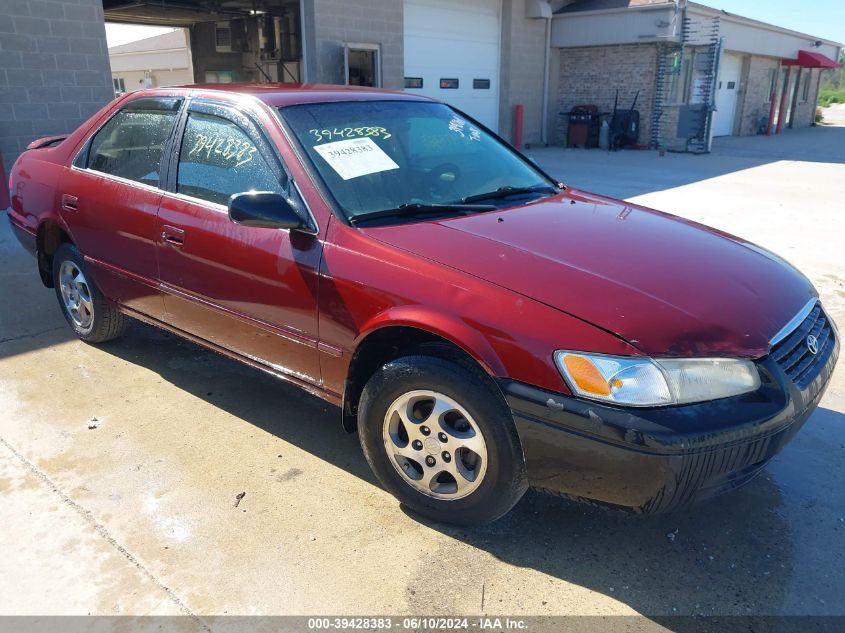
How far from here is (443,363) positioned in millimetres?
2584

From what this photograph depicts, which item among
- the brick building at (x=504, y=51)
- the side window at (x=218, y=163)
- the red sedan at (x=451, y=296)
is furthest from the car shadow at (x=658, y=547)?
the brick building at (x=504, y=51)

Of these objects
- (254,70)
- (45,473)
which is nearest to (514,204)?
(45,473)

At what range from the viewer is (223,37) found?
2012 cm

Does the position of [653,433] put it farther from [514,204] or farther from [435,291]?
[514,204]

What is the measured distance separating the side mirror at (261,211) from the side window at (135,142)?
3.67ft

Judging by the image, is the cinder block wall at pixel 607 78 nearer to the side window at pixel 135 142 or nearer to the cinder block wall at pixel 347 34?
the cinder block wall at pixel 347 34

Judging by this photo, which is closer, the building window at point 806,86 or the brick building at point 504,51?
the brick building at point 504,51

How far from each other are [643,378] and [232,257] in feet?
6.46

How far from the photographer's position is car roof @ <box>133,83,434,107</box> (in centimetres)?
343

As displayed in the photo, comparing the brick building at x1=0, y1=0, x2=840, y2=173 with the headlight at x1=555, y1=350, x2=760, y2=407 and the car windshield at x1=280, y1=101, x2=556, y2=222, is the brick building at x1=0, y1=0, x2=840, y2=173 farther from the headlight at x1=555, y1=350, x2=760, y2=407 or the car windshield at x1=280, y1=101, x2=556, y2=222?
the headlight at x1=555, y1=350, x2=760, y2=407

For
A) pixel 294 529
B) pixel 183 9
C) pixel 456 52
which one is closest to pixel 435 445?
pixel 294 529

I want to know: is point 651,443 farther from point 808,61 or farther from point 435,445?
point 808,61

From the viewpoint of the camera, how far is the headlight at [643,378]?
2.27 metres

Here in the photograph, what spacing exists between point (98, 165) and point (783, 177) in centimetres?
1362
